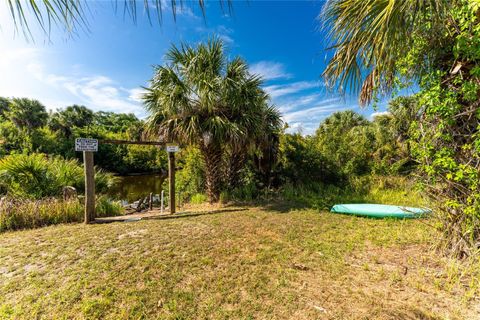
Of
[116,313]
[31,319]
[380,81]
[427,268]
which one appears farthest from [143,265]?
[380,81]

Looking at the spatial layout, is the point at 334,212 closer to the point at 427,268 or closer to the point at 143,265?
the point at 427,268

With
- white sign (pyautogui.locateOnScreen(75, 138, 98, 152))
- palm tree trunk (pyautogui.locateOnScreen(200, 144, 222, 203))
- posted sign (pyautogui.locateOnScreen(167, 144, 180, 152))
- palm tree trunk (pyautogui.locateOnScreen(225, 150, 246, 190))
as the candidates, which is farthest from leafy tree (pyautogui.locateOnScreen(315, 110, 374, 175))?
white sign (pyautogui.locateOnScreen(75, 138, 98, 152))

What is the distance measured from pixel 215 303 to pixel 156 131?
5056mm

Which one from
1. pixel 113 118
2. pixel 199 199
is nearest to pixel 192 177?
pixel 199 199

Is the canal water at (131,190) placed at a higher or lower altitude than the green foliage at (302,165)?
lower

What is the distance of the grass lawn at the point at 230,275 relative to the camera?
1.80 m

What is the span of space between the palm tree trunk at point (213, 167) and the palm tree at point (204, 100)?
0.07m

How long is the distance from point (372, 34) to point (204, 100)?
4.10 metres

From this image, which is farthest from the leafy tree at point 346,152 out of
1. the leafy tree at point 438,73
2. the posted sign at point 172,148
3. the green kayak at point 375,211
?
the posted sign at point 172,148

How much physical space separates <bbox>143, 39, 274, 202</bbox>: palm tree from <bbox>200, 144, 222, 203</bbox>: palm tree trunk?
71 mm

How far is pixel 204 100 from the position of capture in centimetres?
536

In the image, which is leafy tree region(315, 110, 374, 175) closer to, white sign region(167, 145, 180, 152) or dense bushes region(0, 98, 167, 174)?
white sign region(167, 145, 180, 152)

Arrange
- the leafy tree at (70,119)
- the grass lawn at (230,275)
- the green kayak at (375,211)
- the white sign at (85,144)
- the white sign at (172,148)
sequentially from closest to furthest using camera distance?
the grass lawn at (230,275) → the white sign at (85,144) → the green kayak at (375,211) → the white sign at (172,148) → the leafy tree at (70,119)

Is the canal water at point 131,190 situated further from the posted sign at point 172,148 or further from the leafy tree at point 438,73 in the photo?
the leafy tree at point 438,73
